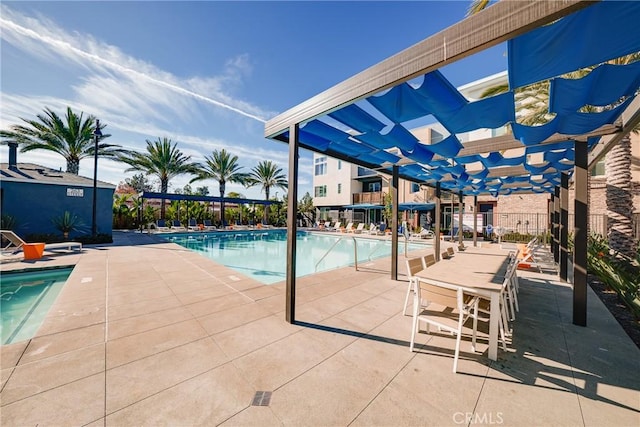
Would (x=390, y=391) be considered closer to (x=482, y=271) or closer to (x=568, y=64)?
(x=482, y=271)

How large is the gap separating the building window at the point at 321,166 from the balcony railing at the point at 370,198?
224 inches

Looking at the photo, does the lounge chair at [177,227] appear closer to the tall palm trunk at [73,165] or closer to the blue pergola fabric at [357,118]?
the tall palm trunk at [73,165]

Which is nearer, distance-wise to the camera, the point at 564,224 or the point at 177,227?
the point at 564,224

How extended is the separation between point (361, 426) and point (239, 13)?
33.0 ft

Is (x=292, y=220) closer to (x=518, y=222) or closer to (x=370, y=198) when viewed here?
(x=518, y=222)

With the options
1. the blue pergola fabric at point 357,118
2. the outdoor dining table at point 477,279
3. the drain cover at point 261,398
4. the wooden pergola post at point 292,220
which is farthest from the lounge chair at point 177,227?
the drain cover at point 261,398

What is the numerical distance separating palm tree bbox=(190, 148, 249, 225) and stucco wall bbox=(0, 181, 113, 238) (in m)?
10.0

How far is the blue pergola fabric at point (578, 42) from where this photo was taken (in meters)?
1.78

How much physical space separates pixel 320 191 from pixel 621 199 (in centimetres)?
2625

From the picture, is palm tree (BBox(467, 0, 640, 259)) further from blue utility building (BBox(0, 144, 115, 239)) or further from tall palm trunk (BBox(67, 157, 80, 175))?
tall palm trunk (BBox(67, 157, 80, 175))

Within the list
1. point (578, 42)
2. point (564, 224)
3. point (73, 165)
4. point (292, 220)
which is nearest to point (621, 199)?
point (564, 224)

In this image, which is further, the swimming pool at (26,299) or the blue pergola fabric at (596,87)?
the swimming pool at (26,299)

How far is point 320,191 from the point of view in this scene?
105 feet

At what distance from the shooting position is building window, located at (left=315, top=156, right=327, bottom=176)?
3164 cm
